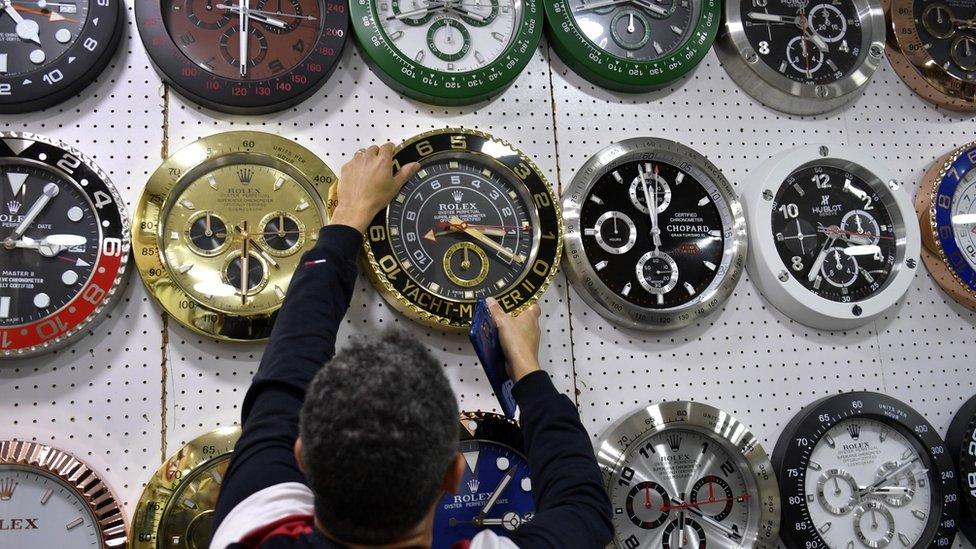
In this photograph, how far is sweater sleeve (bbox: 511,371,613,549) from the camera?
1.05 metres

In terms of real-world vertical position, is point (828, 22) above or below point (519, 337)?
above

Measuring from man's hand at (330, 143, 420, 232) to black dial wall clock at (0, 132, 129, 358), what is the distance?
→ 1.45ft

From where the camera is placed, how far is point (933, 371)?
2092mm

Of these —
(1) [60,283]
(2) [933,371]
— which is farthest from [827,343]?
(1) [60,283]

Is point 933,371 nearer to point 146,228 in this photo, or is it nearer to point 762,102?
point 762,102

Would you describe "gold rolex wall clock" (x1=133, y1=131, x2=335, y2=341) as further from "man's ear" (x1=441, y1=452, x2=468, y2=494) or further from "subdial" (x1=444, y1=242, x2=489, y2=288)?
"man's ear" (x1=441, y1=452, x2=468, y2=494)

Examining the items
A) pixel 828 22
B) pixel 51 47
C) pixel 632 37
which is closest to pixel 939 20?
pixel 828 22

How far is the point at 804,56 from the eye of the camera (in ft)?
6.84

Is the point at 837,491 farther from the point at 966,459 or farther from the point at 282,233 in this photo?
the point at 282,233

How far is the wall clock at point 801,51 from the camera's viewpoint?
203cm

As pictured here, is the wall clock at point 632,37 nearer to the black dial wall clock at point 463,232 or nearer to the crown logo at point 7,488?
the black dial wall clock at point 463,232

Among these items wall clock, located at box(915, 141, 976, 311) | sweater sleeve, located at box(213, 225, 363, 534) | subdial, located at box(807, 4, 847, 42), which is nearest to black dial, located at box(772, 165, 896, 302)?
wall clock, located at box(915, 141, 976, 311)

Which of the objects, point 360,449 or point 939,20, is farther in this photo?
point 939,20

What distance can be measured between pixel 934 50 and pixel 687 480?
1.51 meters
